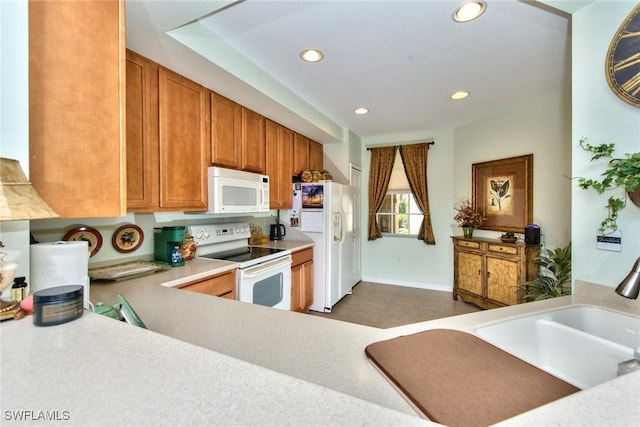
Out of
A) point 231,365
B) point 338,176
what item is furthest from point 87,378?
point 338,176

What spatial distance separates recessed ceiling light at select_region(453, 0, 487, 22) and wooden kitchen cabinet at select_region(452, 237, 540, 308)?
92.0 inches

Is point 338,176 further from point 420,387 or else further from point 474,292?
point 420,387

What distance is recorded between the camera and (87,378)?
0.48 metres

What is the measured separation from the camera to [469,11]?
60.9 inches

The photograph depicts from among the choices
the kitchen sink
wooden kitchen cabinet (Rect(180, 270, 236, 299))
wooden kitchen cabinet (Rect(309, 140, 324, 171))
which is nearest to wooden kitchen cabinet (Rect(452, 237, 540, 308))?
the kitchen sink

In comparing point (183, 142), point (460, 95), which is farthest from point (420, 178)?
point (183, 142)

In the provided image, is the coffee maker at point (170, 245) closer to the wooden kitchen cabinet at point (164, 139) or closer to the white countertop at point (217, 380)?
the wooden kitchen cabinet at point (164, 139)

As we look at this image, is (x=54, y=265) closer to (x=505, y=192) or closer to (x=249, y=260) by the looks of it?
(x=249, y=260)

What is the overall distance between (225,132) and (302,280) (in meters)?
1.79

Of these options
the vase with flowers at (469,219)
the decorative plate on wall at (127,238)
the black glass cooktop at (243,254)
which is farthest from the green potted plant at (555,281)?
the decorative plate on wall at (127,238)

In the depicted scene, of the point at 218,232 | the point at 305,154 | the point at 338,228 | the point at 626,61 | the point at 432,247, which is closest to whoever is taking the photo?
the point at 626,61

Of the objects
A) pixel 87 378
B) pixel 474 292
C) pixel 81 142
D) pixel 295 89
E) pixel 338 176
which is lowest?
pixel 474 292

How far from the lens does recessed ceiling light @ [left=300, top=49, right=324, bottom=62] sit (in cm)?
194

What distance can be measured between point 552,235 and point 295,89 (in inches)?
126
